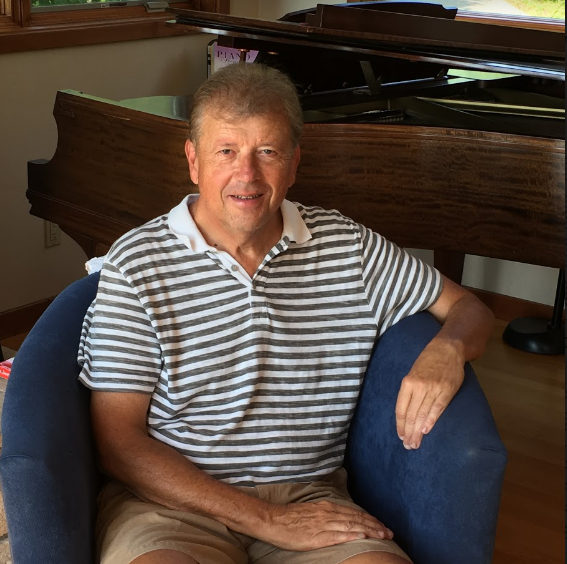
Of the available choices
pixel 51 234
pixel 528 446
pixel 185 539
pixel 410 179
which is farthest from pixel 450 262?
pixel 185 539

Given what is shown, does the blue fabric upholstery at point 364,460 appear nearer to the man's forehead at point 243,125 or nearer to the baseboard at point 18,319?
the man's forehead at point 243,125

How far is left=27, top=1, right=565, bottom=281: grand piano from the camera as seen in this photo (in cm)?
223

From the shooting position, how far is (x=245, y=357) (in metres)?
1.58

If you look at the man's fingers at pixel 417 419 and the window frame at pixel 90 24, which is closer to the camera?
the man's fingers at pixel 417 419

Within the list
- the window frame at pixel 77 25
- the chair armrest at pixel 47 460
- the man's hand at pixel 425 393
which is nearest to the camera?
the chair armrest at pixel 47 460

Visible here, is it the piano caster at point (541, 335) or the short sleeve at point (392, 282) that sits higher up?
the short sleeve at point (392, 282)

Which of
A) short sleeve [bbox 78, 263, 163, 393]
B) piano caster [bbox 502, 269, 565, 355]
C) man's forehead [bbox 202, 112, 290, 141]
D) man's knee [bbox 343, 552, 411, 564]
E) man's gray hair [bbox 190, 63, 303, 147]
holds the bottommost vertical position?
piano caster [bbox 502, 269, 565, 355]

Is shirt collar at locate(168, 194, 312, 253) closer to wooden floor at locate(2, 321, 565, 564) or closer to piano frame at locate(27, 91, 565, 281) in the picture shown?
piano frame at locate(27, 91, 565, 281)

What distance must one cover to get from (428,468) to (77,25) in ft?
7.63

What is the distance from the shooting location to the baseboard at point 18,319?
328cm

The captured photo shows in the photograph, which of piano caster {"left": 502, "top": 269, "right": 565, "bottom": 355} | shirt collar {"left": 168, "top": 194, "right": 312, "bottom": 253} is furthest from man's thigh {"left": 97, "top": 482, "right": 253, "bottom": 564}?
piano caster {"left": 502, "top": 269, "right": 565, "bottom": 355}

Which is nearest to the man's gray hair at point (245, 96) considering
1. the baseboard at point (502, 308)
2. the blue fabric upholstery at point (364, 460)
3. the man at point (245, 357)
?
the man at point (245, 357)

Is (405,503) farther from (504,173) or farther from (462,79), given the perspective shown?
(462,79)

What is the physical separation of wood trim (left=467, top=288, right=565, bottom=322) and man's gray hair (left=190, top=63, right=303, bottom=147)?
231 cm
